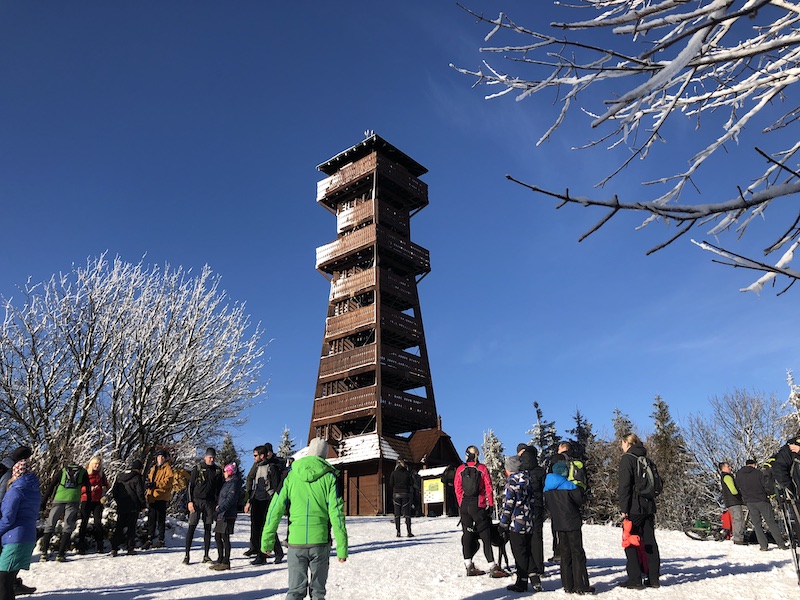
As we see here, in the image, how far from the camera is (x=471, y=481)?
7.79 metres

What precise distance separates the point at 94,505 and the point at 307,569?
679 centimetres

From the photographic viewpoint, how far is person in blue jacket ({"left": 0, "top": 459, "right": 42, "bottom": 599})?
17.6 ft

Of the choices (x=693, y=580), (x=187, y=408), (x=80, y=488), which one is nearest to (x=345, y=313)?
(x=187, y=408)

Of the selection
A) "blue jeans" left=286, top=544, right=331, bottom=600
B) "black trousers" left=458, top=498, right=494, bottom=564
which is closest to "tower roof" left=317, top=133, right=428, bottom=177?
"black trousers" left=458, top=498, right=494, bottom=564

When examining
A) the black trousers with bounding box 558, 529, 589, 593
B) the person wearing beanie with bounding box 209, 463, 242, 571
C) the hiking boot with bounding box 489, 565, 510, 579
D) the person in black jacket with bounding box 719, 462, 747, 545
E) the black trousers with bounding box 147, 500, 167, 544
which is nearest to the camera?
the black trousers with bounding box 558, 529, 589, 593

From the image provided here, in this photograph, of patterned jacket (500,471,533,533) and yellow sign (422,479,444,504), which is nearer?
patterned jacket (500,471,533,533)

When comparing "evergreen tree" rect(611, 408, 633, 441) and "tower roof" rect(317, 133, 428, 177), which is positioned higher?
"tower roof" rect(317, 133, 428, 177)

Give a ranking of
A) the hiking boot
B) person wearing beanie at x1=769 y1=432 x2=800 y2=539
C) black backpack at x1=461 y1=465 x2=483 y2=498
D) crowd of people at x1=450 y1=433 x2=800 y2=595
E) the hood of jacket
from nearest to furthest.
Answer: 1. the hood of jacket
2. crowd of people at x1=450 y1=433 x2=800 y2=595
3. the hiking boot
4. black backpack at x1=461 y1=465 x2=483 y2=498
5. person wearing beanie at x1=769 y1=432 x2=800 y2=539

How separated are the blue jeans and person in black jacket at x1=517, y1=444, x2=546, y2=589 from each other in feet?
9.88

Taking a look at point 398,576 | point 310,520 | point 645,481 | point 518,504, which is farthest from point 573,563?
point 310,520

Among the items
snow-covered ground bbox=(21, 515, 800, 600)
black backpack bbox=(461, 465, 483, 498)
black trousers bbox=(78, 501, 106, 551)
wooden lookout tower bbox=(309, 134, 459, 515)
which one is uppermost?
wooden lookout tower bbox=(309, 134, 459, 515)

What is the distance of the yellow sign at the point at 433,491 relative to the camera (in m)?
23.4

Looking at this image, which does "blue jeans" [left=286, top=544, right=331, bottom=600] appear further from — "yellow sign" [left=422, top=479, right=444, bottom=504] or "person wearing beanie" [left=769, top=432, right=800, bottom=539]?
"yellow sign" [left=422, top=479, right=444, bottom=504]

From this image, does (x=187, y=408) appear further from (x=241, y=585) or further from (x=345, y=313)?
(x=345, y=313)
